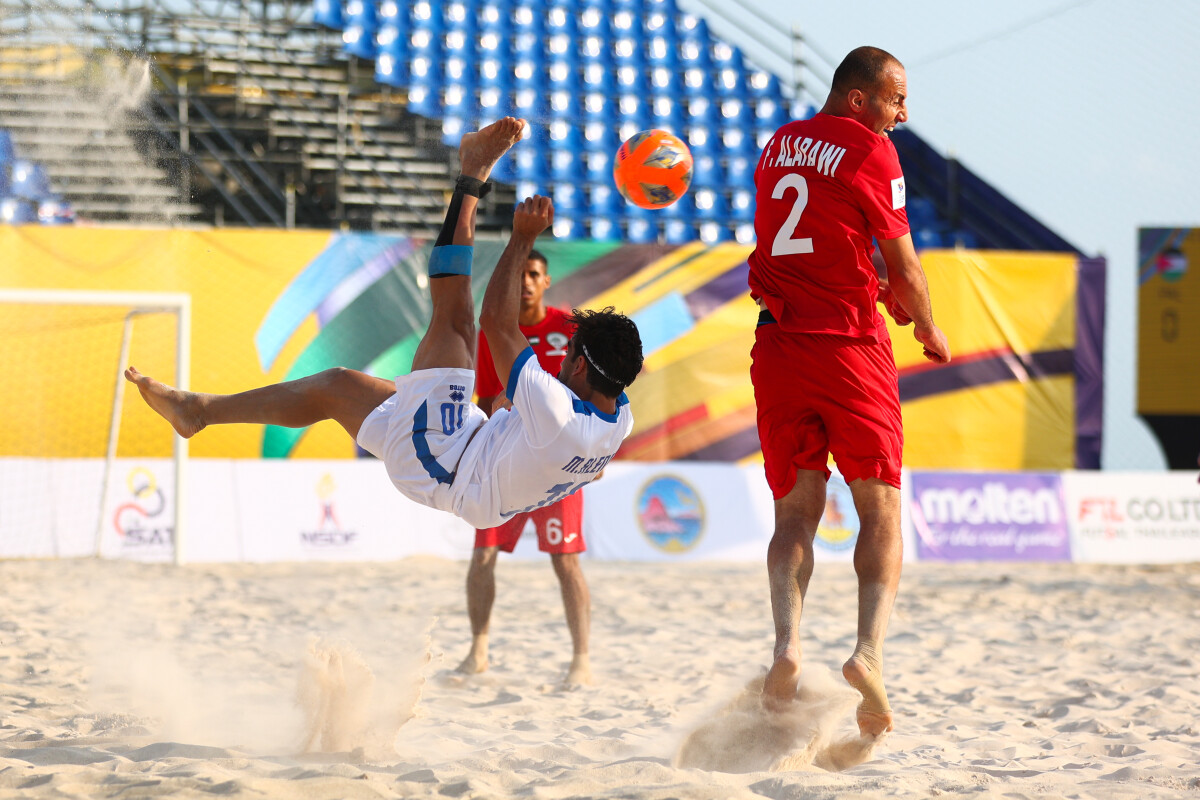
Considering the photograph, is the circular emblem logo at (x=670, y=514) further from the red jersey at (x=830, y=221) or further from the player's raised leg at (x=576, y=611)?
the red jersey at (x=830, y=221)

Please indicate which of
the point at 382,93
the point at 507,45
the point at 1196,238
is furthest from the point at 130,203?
the point at 1196,238

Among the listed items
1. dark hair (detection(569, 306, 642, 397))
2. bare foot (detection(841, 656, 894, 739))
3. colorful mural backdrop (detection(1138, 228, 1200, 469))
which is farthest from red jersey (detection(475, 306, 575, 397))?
colorful mural backdrop (detection(1138, 228, 1200, 469))

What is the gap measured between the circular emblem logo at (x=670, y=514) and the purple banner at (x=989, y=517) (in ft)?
6.62

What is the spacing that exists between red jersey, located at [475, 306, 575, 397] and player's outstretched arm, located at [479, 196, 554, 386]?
5.79 ft

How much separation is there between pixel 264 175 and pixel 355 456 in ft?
13.0

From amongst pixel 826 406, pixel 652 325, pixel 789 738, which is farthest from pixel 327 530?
pixel 826 406

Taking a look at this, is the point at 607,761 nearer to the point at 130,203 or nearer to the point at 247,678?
the point at 247,678

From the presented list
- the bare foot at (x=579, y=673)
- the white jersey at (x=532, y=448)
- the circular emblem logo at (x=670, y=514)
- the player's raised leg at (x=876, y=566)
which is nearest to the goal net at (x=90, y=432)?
the circular emblem logo at (x=670, y=514)

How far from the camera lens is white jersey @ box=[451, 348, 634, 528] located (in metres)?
3.02

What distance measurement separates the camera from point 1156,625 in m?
6.30

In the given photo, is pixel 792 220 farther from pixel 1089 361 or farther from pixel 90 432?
pixel 1089 361

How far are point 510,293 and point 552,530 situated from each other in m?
1.92

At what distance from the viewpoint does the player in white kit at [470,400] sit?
122 inches

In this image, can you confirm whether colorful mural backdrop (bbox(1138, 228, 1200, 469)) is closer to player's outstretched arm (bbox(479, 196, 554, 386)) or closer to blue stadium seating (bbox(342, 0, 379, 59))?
blue stadium seating (bbox(342, 0, 379, 59))
